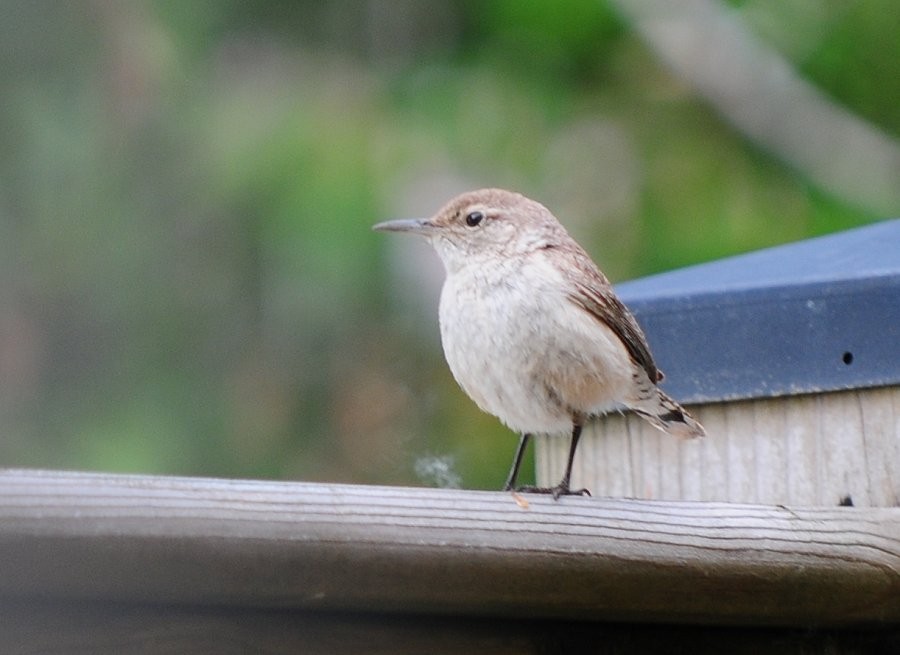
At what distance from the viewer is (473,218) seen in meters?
5.11

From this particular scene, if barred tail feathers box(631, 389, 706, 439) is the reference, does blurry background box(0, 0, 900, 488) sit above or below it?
above

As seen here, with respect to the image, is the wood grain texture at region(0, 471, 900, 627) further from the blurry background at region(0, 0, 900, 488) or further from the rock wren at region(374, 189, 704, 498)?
the blurry background at region(0, 0, 900, 488)

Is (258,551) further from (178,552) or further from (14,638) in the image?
(14,638)

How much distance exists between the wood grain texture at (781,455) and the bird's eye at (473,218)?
112 centimetres

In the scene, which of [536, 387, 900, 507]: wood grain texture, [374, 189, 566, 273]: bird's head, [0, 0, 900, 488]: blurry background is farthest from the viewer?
[0, 0, 900, 488]: blurry background

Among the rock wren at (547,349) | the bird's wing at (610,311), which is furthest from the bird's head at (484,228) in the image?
the bird's wing at (610,311)

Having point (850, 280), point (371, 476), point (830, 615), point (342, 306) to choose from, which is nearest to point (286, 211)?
point (342, 306)

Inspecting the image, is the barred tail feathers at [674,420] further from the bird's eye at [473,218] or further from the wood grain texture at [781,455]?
the bird's eye at [473,218]

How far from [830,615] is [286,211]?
13.7ft

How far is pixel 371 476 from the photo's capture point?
728 centimetres

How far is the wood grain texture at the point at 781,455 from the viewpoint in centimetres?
375

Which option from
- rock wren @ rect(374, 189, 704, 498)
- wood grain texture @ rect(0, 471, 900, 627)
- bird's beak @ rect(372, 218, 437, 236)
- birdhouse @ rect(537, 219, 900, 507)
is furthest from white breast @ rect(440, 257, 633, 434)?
wood grain texture @ rect(0, 471, 900, 627)

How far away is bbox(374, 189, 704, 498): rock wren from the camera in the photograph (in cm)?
418

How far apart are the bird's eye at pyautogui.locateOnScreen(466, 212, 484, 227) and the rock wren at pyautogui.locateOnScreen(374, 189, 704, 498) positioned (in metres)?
0.45
